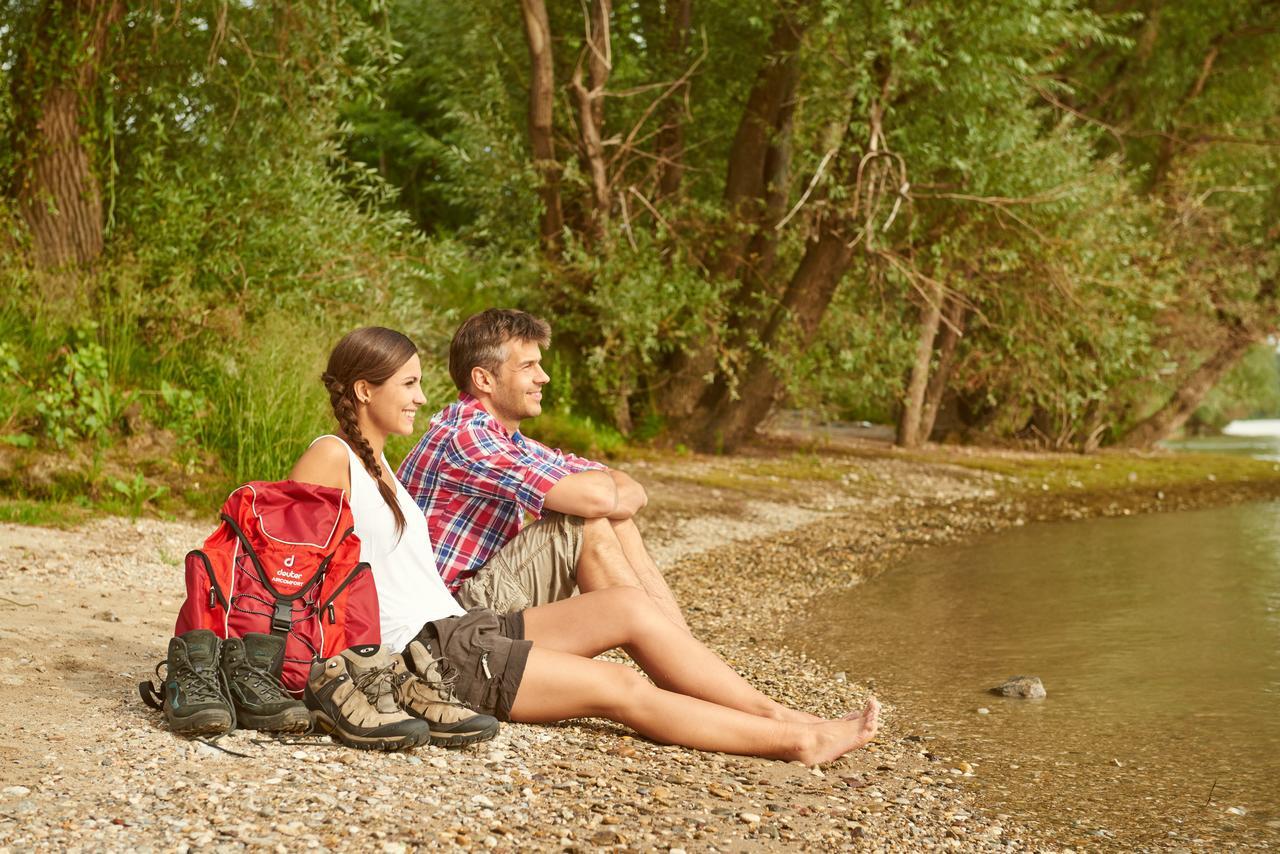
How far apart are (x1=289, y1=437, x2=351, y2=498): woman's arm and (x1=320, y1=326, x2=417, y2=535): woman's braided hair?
83 mm

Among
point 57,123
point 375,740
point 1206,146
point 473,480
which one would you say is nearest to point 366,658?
point 375,740

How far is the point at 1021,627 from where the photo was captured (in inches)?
331

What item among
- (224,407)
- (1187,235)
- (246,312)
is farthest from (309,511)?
(1187,235)

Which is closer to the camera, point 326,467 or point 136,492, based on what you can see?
point 326,467

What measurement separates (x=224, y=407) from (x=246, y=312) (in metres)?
1.22

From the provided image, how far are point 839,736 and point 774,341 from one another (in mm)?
11210

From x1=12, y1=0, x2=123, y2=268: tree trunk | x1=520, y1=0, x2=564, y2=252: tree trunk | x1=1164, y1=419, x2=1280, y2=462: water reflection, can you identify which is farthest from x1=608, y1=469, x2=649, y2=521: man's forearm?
x1=1164, y1=419, x2=1280, y2=462: water reflection

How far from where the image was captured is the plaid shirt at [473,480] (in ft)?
16.0

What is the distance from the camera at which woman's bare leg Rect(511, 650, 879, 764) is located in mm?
4531

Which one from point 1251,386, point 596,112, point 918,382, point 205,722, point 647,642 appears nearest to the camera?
point 205,722

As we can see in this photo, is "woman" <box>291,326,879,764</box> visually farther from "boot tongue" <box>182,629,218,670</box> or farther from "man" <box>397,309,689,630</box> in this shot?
"boot tongue" <box>182,629,218,670</box>

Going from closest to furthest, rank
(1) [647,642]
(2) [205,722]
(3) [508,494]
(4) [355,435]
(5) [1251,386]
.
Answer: (2) [205,722] → (4) [355,435] → (1) [647,642] → (3) [508,494] → (5) [1251,386]

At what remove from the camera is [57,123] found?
1060cm

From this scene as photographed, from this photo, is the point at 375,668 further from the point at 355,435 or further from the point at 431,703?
the point at 355,435
